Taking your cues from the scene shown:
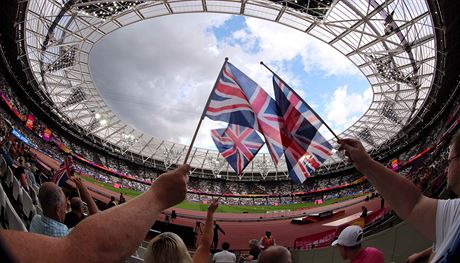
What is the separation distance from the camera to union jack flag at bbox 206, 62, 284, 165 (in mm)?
7039

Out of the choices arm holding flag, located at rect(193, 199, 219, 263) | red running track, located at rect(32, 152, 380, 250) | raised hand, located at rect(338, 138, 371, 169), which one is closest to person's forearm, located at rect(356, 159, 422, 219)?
raised hand, located at rect(338, 138, 371, 169)

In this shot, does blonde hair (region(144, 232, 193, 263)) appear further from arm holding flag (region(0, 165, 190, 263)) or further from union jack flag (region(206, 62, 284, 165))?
union jack flag (region(206, 62, 284, 165))

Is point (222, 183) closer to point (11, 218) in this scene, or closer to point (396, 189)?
point (11, 218)

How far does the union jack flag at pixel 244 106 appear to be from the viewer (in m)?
7.04

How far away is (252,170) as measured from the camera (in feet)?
207

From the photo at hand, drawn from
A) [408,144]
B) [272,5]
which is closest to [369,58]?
[272,5]

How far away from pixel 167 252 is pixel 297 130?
5.51 metres

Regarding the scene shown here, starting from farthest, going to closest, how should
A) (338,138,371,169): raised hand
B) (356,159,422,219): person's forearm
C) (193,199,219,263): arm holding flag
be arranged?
(193,199,219,263): arm holding flag < (338,138,371,169): raised hand < (356,159,422,219): person's forearm

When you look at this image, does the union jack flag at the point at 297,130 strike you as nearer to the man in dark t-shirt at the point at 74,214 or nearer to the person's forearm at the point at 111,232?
the man in dark t-shirt at the point at 74,214

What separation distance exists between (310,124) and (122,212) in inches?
247

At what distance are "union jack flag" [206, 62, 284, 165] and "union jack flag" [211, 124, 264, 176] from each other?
0.67 m

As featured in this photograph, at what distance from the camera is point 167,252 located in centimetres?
208

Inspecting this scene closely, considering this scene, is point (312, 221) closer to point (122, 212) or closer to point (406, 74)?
point (406, 74)

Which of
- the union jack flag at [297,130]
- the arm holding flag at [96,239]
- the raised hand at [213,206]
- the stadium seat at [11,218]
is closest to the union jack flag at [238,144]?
the union jack flag at [297,130]
